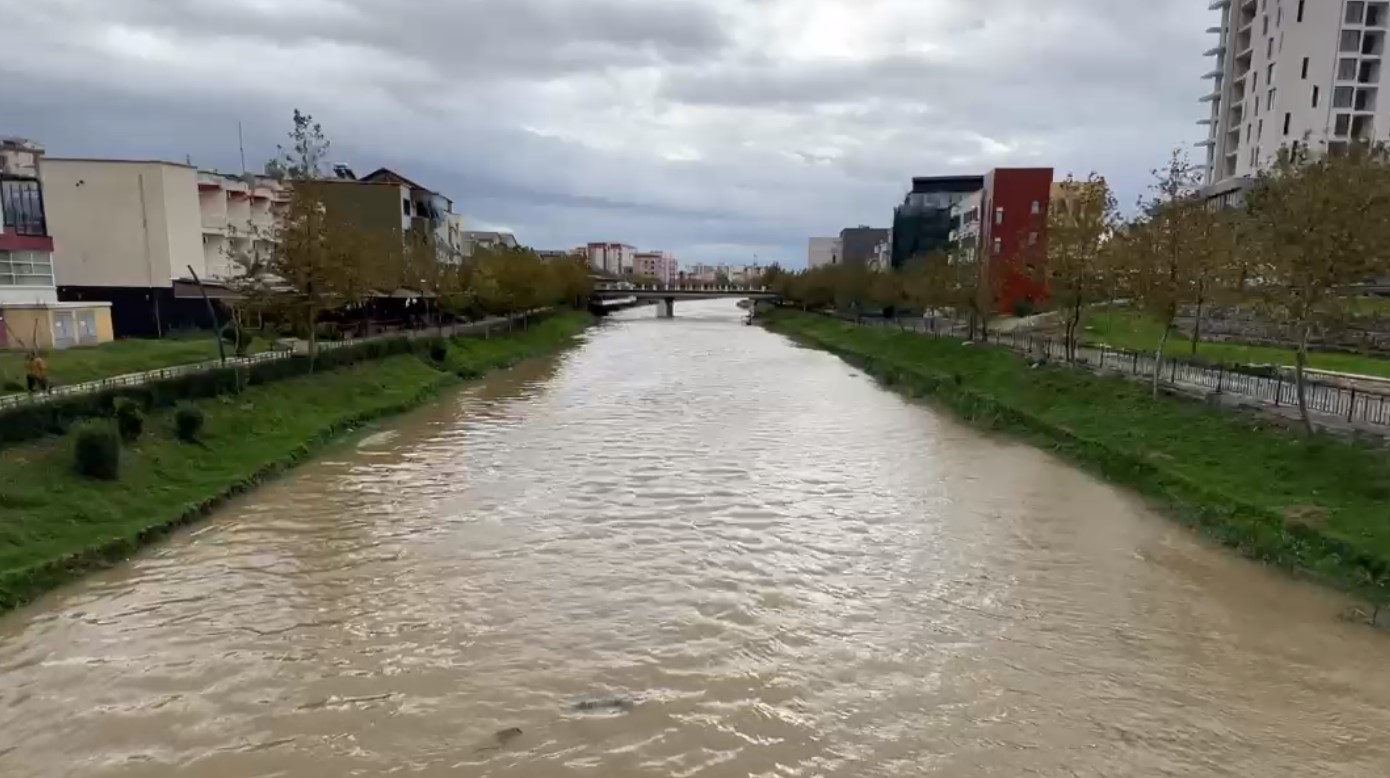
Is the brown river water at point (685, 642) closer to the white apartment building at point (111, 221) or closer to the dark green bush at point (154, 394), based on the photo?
the dark green bush at point (154, 394)

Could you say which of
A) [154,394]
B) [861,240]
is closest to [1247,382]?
[154,394]

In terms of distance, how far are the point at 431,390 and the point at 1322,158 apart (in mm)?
29330

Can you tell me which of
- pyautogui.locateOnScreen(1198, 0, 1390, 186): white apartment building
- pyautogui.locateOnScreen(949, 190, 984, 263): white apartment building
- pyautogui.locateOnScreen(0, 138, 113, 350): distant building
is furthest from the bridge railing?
pyautogui.locateOnScreen(0, 138, 113, 350): distant building

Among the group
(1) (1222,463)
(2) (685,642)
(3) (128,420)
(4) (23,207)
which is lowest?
(2) (685,642)

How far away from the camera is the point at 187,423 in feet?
63.3

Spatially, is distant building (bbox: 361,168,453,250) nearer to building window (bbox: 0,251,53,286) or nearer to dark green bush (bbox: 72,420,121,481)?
building window (bbox: 0,251,53,286)

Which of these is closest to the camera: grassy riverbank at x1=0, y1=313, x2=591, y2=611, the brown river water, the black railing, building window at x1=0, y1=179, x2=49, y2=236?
the brown river water

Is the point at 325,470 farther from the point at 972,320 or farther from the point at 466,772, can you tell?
the point at 972,320

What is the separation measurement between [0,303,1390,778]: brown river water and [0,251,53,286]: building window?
2365cm

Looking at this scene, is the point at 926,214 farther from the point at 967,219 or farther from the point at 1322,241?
the point at 1322,241

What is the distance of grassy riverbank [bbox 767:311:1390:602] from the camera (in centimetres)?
1370

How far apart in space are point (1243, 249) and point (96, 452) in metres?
25.8

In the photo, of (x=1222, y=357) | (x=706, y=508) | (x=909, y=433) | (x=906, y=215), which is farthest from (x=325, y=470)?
(x=906, y=215)

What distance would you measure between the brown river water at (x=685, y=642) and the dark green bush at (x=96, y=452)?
245cm
